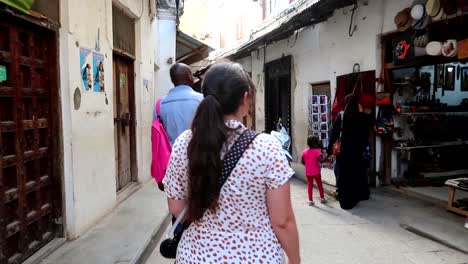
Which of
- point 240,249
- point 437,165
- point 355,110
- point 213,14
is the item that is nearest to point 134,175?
point 355,110

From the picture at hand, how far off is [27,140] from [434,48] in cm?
554

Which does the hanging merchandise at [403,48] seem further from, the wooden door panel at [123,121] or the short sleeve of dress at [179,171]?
the short sleeve of dress at [179,171]

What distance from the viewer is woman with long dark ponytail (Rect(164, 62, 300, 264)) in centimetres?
159

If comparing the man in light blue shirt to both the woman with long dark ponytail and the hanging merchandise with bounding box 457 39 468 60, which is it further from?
the hanging merchandise with bounding box 457 39 468 60

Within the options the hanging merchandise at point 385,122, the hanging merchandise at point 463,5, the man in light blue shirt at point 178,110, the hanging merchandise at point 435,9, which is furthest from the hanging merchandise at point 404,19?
the man in light blue shirt at point 178,110

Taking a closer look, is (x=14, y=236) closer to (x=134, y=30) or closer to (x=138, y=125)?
(x=138, y=125)

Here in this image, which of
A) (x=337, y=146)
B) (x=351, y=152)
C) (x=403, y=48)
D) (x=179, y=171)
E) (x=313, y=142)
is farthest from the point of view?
(x=313, y=142)

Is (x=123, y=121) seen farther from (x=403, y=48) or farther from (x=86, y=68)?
(x=403, y=48)

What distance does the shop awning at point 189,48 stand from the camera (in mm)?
14242

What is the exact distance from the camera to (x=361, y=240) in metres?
5.11

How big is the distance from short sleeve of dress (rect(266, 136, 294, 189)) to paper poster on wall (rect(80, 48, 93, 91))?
3.86 metres

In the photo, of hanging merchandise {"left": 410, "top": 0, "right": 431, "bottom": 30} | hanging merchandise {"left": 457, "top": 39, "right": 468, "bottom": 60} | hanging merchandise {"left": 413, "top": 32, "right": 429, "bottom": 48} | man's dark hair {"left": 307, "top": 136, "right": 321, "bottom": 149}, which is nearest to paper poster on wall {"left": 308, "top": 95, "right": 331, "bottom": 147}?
man's dark hair {"left": 307, "top": 136, "right": 321, "bottom": 149}

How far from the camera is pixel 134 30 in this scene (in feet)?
27.1

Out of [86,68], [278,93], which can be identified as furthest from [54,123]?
[278,93]
